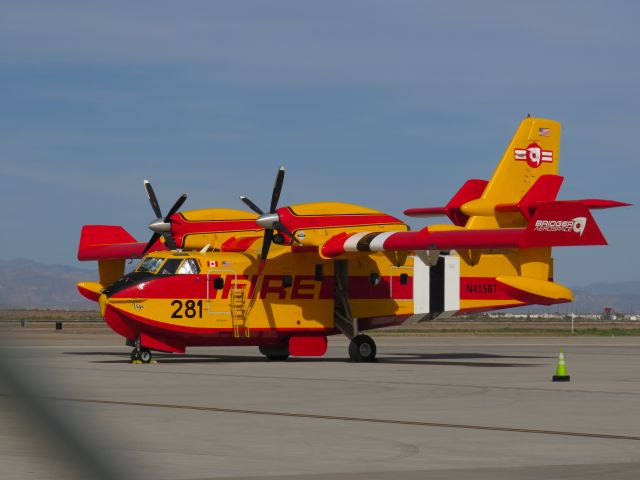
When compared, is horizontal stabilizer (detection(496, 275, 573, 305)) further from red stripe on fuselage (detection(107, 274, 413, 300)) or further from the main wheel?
red stripe on fuselage (detection(107, 274, 413, 300))

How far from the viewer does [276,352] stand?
3042cm

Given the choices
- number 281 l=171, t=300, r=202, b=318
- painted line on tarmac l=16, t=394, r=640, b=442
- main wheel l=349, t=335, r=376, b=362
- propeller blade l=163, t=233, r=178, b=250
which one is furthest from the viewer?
propeller blade l=163, t=233, r=178, b=250

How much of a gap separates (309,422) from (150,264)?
14.9m

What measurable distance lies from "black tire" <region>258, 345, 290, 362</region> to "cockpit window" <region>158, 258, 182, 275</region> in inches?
154

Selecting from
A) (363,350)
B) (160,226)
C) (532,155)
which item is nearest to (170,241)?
(160,226)

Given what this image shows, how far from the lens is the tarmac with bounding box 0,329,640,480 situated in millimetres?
1938

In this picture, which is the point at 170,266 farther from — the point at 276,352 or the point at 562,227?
the point at 562,227

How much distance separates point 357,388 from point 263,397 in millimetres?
2599

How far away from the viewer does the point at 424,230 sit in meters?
26.8

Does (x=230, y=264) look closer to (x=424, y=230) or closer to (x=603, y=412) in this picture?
(x=424, y=230)

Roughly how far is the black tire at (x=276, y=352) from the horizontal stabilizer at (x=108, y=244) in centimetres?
533

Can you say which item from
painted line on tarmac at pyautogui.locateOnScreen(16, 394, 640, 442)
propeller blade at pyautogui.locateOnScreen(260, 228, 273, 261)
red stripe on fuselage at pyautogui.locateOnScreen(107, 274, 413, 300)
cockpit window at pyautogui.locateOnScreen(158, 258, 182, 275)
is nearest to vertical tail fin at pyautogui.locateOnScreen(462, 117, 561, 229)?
red stripe on fuselage at pyautogui.locateOnScreen(107, 274, 413, 300)

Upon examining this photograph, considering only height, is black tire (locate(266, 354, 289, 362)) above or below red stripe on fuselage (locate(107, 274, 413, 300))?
below

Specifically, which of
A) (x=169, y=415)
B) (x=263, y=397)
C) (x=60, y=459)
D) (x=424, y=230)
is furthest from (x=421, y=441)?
(x=424, y=230)
